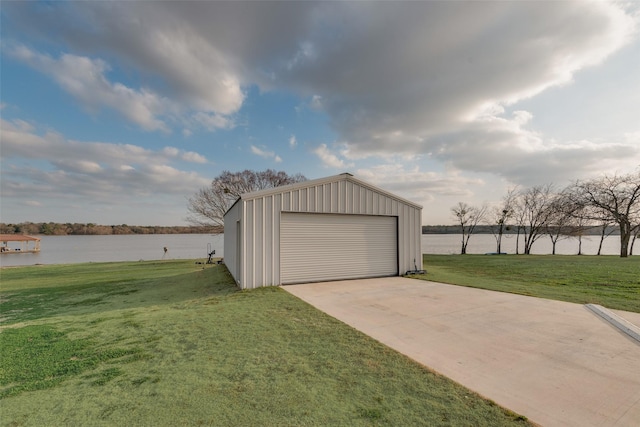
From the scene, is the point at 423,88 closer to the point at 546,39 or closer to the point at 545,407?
the point at 546,39

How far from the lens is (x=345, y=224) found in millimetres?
9039

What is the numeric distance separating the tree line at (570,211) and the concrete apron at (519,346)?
20.0 m

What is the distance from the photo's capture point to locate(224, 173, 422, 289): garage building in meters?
7.61

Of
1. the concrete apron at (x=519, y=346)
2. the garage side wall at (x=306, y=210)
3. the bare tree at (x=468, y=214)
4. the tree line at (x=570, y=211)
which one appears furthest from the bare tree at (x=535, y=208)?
the concrete apron at (x=519, y=346)

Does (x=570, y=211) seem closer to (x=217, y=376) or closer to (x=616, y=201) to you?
(x=616, y=201)

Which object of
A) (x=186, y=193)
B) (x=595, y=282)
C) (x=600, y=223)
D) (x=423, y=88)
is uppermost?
(x=423, y=88)

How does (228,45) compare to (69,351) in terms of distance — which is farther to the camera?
(228,45)

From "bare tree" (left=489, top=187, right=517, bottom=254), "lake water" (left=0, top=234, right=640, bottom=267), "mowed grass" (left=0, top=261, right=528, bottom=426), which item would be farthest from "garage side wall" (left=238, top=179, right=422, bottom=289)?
"bare tree" (left=489, top=187, right=517, bottom=254)

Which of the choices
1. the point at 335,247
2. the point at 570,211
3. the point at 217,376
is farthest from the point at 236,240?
the point at 570,211

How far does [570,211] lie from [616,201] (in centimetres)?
245

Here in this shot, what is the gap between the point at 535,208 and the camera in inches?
1067

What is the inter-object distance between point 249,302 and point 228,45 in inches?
292

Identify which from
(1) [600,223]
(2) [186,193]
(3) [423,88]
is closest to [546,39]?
(3) [423,88]

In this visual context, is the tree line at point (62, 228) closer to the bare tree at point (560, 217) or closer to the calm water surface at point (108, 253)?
the calm water surface at point (108, 253)
